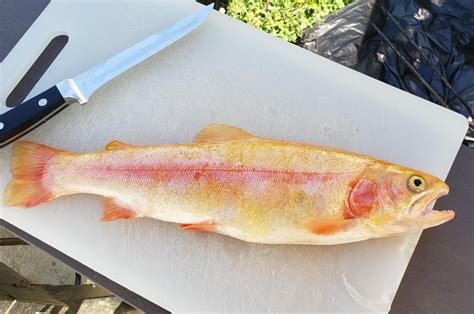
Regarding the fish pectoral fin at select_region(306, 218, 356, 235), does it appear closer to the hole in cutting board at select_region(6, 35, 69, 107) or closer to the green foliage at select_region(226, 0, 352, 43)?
the hole in cutting board at select_region(6, 35, 69, 107)

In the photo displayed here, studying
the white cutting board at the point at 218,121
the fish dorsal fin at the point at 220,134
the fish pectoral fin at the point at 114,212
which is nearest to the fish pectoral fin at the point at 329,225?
the white cutting board at the point at 218,121

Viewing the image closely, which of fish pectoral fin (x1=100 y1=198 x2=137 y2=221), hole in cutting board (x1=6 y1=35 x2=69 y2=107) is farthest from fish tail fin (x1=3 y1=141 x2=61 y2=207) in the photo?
hole in cutting board (x1=6 y1=35 x2=69 y2=107)

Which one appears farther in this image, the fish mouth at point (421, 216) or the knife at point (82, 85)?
the knife at point (82, 85)

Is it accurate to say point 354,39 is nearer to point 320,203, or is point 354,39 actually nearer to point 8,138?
point 320,203

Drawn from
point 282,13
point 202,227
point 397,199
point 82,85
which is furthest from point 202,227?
point 282,13

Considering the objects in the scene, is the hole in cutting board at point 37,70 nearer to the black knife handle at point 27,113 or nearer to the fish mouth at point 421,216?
the black knife handle at point 27,113
